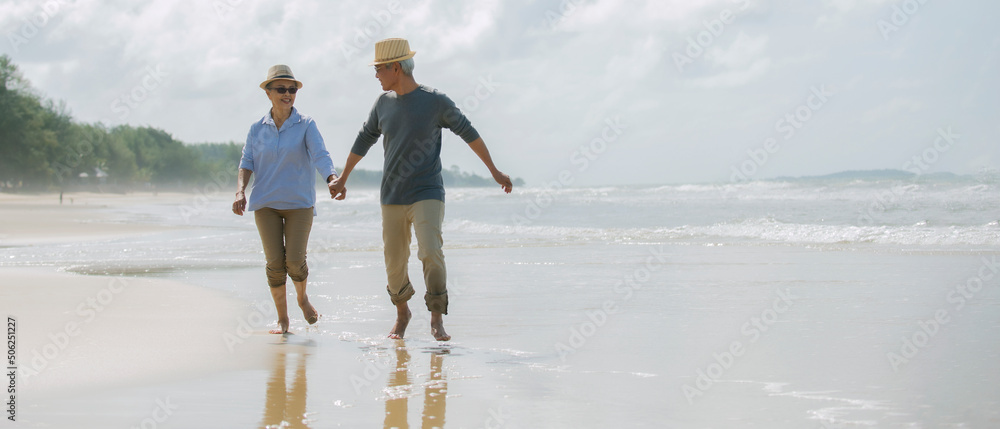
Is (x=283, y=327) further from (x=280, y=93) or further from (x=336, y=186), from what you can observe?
(x=280, y=93)

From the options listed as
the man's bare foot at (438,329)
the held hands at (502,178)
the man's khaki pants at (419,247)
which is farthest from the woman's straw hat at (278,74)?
the man's bare foot at (438,329)

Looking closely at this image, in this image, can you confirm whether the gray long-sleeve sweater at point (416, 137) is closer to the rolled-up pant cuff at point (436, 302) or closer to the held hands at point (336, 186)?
the held hands at point (336, 186)

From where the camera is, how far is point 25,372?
3.76m

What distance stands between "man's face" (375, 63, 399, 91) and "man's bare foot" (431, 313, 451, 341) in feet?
4.44

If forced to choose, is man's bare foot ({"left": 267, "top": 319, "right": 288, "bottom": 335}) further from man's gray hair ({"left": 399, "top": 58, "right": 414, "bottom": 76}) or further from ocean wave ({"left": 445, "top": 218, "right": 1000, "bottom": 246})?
ocean wave ({"left": 445, "top": 218, "right": 1000, "bottom": 246})

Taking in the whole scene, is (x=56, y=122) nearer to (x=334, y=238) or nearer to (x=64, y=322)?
(x=334, y=238)

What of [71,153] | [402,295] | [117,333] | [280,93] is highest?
[71,153]

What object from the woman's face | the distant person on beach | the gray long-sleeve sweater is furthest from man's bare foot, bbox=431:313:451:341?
the woman's face

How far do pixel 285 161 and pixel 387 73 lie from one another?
2.73 feet

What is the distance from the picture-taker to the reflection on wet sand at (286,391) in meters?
3.12

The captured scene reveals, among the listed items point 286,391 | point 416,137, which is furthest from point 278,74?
point 286,391

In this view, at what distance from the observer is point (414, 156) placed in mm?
4844

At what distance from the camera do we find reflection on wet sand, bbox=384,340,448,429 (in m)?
3.14

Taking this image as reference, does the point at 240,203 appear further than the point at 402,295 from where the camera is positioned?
No
